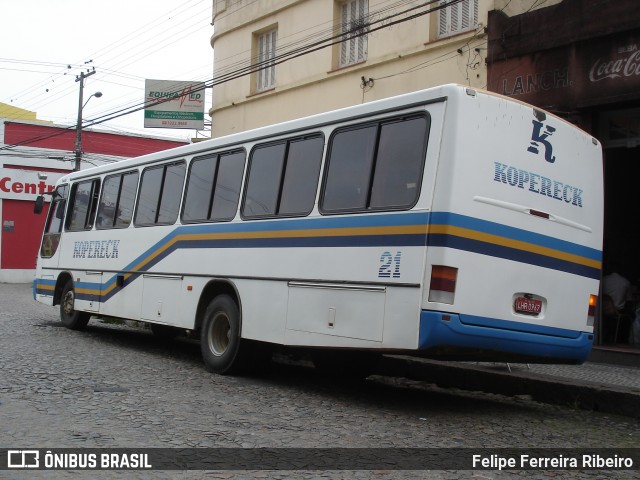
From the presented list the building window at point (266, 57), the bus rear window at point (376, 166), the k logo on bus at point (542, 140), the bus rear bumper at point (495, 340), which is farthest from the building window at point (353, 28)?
the bus rear bumper at point (495, 340)

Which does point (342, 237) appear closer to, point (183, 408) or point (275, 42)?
point (183, 408)

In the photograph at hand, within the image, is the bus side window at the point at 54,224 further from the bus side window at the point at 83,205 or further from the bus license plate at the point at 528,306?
the bus license plate at the point at 528,306

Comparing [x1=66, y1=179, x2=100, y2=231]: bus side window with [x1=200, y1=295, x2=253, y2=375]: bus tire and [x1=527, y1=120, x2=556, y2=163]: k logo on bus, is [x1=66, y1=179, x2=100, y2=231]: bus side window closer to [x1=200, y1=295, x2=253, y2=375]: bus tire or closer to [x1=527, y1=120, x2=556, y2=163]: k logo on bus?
[x1=200, y1=295, x2=253, y2=375]: bus tire

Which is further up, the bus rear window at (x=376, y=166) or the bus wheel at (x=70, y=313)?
the bus rear window at (x=376, y=166)

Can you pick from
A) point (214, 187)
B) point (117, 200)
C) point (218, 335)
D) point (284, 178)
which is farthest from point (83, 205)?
point (284, 178)

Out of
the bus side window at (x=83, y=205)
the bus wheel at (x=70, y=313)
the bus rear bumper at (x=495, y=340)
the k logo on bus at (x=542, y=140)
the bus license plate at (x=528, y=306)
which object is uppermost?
the k logo on bus at (x=542, y=140)

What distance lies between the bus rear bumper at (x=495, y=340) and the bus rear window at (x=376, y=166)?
1.17 meters

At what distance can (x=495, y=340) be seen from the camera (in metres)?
6.97

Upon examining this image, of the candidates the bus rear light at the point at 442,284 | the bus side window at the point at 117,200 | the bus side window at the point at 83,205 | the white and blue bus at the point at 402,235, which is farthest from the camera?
the bus side window at the point at 83,205

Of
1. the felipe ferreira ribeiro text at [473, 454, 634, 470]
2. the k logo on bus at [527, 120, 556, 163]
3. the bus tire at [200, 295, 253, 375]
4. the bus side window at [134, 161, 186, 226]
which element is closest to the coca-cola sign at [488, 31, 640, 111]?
the k logo on bus at [527, 120, 556, 163]

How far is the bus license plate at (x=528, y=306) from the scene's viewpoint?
7.19 metres

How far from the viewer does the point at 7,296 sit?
81.9ft

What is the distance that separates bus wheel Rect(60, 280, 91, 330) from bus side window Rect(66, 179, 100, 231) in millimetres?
1126

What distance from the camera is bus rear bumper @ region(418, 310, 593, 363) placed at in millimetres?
6613
